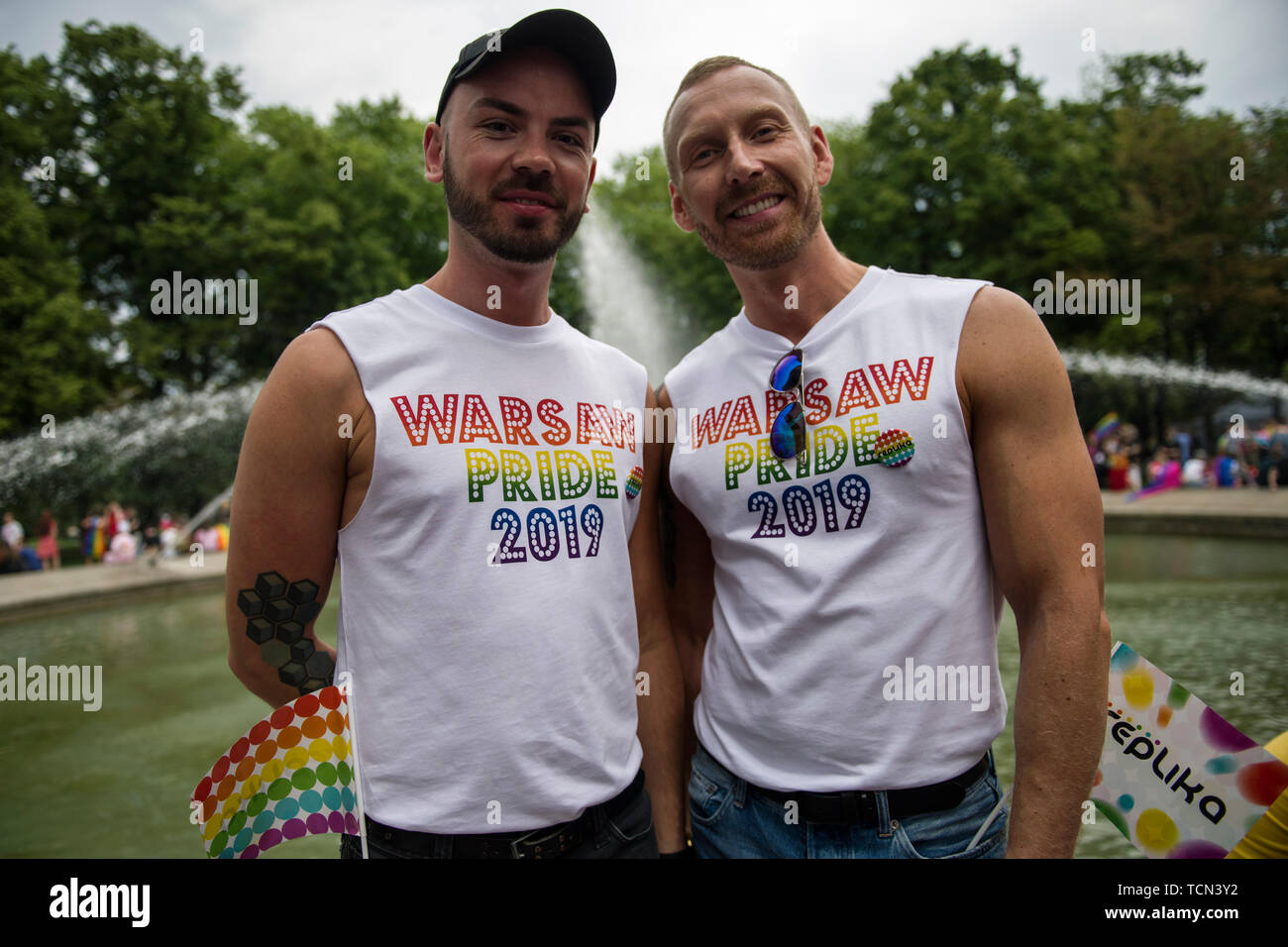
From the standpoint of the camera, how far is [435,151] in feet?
9.16

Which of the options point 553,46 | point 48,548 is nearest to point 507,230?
point 553,46

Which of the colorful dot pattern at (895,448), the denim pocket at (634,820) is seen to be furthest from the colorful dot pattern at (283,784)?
the colorful dot pattern at (895,448)

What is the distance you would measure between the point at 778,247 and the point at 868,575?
1018 mm

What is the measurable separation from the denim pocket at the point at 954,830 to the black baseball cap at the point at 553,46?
90.2 inches

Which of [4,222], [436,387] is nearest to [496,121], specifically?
[436,387]

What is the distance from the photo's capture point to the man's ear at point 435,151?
2760 mm

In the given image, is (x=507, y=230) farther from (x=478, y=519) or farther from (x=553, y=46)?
(x=478, y=519)

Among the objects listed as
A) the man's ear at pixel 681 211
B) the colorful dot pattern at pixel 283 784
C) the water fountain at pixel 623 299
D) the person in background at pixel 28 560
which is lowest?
the colorful dot pattern at pixel 283 784

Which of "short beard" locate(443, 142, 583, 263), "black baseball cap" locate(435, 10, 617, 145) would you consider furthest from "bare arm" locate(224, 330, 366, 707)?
"black baseball cap" locate(435, 10, 617, 145)

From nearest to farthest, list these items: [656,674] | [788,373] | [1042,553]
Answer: [1042,553]
[788,373]
[656,674]

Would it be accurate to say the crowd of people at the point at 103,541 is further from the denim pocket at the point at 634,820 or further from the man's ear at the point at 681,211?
the denim pocket at the point at 634,820

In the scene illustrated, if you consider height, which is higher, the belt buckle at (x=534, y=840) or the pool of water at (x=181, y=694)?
the belt buckle at (x=534, y=840)

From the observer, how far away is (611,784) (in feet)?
8.13

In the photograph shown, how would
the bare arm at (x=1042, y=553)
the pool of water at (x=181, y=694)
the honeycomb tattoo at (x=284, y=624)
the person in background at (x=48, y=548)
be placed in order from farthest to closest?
the person in background at (x=48, y=548) < the pool of water at (x=181, y=694) < the honeycomb tattoo at (x=284, y=624) < the bare arm at (x=1042, y=553)
